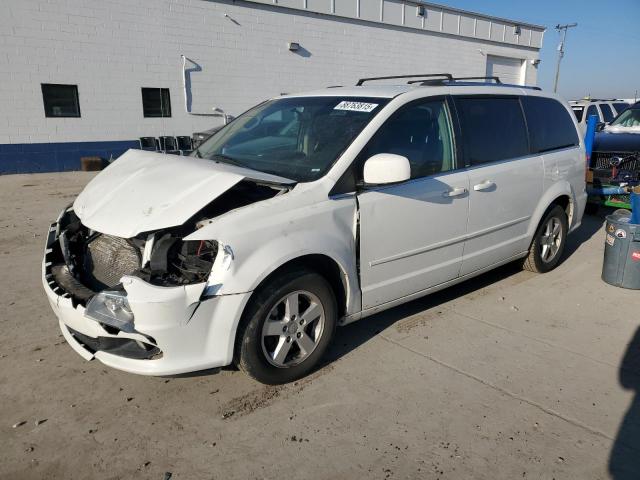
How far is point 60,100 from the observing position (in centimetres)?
1245

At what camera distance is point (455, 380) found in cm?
336

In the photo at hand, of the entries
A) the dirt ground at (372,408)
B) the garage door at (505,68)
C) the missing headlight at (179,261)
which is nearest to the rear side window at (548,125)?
the dirt ground at (372,408)

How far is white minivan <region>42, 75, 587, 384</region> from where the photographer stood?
2818 mm

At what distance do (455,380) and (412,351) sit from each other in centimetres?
45

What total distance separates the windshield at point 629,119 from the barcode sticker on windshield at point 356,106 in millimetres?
8047

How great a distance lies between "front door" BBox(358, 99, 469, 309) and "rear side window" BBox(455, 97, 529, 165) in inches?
9.0

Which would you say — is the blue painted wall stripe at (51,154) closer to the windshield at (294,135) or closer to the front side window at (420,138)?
the windshield at (294,135)

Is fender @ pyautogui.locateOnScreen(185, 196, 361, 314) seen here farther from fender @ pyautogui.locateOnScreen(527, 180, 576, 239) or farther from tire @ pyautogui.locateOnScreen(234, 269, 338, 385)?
fender @ pyautogui.locateOnScreen(527, 180, 576, 239)

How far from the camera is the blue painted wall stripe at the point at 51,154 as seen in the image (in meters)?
12.1

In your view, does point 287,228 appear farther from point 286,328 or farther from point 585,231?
point 585,231

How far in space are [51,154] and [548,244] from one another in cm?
1186

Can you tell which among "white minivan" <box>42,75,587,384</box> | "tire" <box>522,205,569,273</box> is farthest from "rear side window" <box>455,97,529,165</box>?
"tire" <box>522,205,569,273</box>

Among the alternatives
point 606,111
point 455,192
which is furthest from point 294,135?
point 606,111

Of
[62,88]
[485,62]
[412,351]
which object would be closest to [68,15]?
[62,88]
